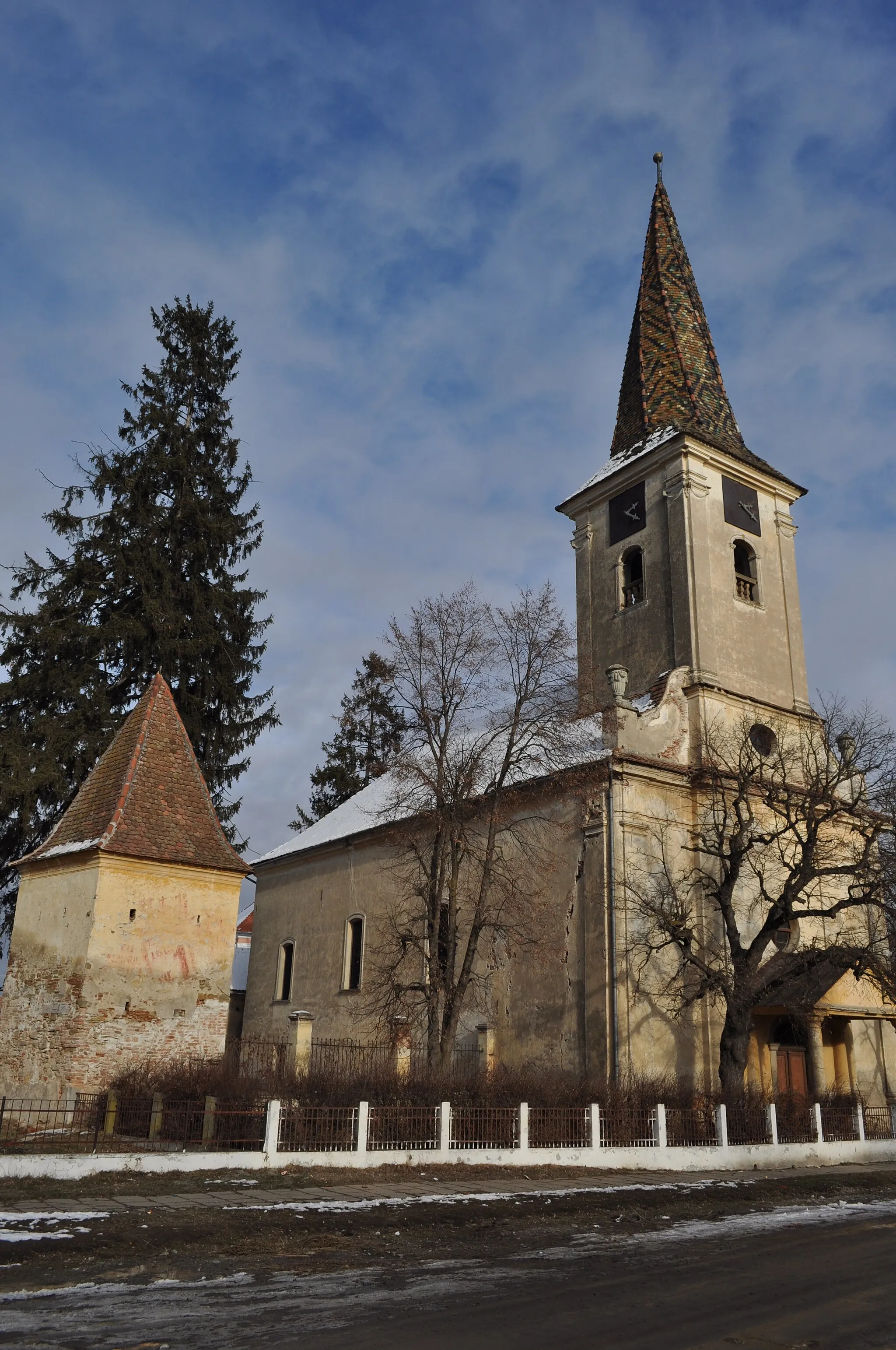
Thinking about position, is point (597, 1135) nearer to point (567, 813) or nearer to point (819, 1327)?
point (567, 813)

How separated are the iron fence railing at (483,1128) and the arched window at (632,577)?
49.1 feet

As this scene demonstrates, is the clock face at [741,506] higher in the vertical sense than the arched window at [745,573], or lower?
higher

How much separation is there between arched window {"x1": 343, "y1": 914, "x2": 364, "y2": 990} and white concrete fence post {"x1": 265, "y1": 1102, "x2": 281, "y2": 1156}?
1330 cm

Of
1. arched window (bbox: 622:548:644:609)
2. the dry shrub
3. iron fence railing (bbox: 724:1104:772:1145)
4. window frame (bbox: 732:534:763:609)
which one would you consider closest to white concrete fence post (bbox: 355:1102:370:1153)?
the dry shrub

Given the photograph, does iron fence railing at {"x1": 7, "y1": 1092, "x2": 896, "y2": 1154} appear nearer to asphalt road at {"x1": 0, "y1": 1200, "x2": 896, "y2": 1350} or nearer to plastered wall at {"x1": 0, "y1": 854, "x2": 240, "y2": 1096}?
plastered wall at {"x1": 0, "y1": 854, "x2": 240, "y2": 1096}

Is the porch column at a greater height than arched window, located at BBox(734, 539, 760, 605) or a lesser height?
lesser

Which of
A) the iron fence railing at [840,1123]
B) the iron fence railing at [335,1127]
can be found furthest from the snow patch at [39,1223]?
the iron fence railing at [840,1123]

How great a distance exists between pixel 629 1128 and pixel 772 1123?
A: 3.26m

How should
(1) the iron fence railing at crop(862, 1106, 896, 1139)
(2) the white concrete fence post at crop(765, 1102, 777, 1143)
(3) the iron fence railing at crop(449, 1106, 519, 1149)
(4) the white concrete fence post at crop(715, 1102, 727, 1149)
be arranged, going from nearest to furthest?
1. (3) the iron fence railing at crop(449, 1106, 519, 1149)
2. (4) the white concrete fence post at crop(715, 1102, 727, 1149)
3. (2) the white concrete fence post at crop(765, 1102, 777, 1143)
4. (1) the iron fence railing at crop(862, 1106, 896, 1139)

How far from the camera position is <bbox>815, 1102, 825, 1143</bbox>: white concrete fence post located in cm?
1903

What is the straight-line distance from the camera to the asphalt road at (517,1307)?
5.63m

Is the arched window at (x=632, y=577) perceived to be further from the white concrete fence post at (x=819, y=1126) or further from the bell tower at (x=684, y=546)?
the white concrete fence post at (x=819, y=1126)

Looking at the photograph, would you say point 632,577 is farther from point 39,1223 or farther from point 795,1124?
point 39,1223

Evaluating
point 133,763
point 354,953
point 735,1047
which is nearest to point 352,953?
point 354,953
